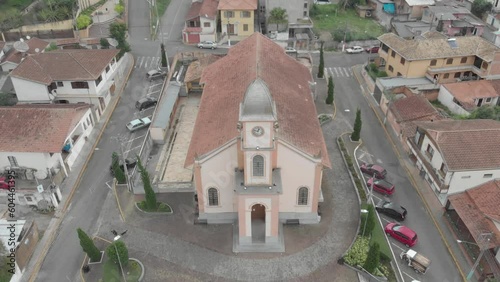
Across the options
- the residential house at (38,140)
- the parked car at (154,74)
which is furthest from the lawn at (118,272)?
the parked car at (154,74)

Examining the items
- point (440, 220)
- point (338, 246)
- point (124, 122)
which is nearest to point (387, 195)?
point (440, 220)

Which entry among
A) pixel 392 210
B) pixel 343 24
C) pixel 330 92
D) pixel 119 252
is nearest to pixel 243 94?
pixel 119 252

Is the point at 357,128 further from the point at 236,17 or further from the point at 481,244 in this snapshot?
the point at 236,17

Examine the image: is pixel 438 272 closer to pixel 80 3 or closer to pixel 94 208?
pixel 94 208

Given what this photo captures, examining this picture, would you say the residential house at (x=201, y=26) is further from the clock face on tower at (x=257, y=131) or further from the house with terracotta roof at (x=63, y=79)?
the clock face on tower at (x=257, y=131)

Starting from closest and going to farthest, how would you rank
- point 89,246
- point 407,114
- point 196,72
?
point 89,246 → point 407,114 → point 196,72
